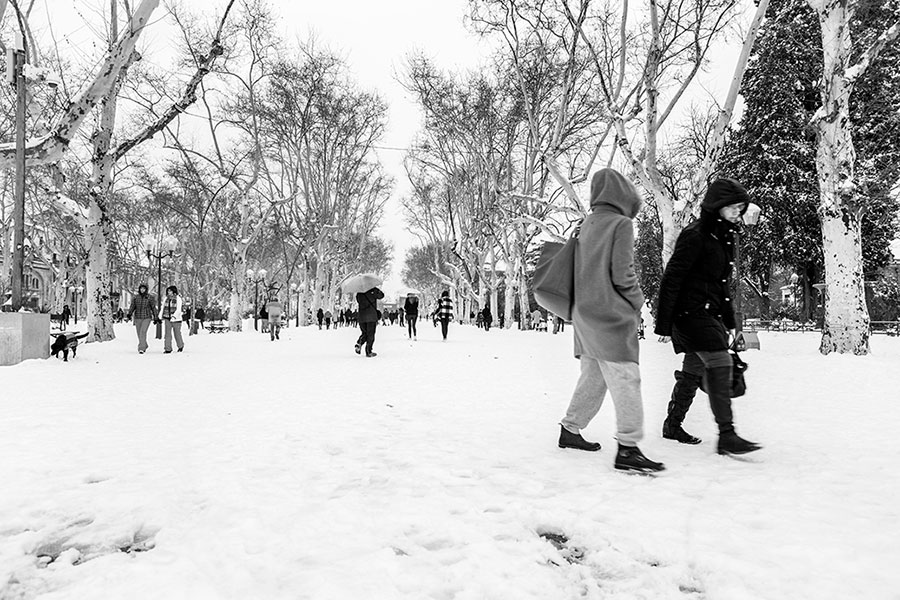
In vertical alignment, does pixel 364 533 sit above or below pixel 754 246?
below

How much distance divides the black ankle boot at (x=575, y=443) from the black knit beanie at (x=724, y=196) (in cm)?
170

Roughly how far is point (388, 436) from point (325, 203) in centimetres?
2686

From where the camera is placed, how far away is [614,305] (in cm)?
326

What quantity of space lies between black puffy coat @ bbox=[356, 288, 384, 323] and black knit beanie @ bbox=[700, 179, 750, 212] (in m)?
8.60

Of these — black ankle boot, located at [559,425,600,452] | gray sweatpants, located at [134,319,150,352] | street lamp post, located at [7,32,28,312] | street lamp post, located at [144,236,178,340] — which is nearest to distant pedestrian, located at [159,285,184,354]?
gray sweatpants, located at [134,319,150,352]

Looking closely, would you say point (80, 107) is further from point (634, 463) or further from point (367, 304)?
point (634, 463)

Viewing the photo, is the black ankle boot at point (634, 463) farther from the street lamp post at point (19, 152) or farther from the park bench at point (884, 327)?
the park bench at point (884, 327)

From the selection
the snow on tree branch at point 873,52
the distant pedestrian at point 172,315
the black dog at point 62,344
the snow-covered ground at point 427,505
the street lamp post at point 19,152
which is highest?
the snow on tree branch at point 873,52

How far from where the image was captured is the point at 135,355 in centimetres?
1145

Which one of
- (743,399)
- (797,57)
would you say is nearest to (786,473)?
(743,399)

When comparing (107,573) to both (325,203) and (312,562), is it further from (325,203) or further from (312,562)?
(325,203)

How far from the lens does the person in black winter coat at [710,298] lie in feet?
11.4

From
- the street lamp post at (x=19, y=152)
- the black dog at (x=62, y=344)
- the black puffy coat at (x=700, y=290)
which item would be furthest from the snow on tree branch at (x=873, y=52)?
the black dog at (x=62, y=344)

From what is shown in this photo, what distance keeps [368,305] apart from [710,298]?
350 inches
